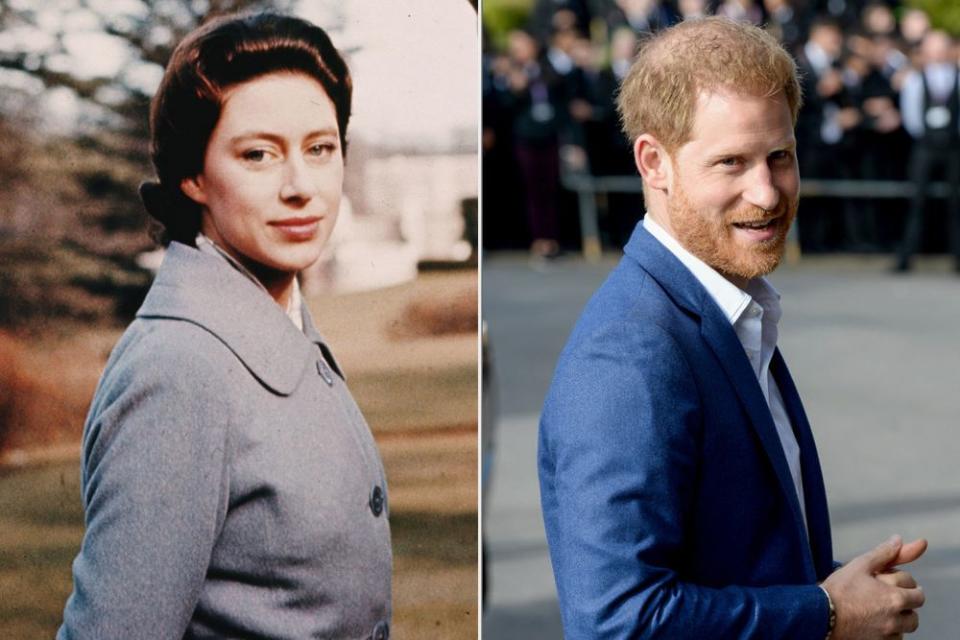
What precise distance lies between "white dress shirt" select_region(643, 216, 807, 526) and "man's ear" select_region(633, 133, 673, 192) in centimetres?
6

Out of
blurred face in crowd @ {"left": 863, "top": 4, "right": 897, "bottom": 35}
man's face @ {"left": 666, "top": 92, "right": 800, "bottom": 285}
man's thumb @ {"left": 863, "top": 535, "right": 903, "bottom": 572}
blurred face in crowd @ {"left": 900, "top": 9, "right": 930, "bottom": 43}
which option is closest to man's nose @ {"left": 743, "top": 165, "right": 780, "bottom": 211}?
man's face @ {"left": 666, "top": 92, "right": 800, "bottom": 285}

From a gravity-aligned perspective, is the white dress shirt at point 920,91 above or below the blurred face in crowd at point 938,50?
below

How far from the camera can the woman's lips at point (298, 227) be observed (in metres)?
2.67

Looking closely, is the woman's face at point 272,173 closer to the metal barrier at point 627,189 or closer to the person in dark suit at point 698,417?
the person in dark suit at point 698,417

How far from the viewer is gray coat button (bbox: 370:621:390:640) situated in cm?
268

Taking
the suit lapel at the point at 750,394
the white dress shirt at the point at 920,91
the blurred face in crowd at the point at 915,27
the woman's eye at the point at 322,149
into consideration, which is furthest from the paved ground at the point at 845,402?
the suit lapel at the point at 750,394

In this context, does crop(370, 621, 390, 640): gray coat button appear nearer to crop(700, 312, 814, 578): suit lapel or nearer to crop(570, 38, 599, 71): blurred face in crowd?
crop(700, 312, 814, 578): suit lapel

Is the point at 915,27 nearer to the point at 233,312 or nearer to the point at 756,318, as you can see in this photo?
the point at 756,318

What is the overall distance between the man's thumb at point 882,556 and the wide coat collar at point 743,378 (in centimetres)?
8

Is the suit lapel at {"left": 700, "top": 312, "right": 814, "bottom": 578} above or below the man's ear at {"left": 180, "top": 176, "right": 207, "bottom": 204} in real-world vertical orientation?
below

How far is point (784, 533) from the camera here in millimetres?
2393

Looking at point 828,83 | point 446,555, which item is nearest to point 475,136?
point 446,555

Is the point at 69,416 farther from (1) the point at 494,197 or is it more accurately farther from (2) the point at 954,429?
(1) the point at 494,197

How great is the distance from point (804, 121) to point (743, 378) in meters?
14.6
